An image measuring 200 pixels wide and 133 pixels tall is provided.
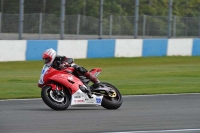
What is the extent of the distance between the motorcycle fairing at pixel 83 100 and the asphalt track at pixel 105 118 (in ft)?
0.46

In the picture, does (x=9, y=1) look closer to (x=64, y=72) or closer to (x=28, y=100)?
(x=28, y=100)

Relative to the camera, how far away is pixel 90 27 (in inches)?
915

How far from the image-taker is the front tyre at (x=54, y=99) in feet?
31.9

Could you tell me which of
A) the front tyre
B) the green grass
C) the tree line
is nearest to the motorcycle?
the front tyre

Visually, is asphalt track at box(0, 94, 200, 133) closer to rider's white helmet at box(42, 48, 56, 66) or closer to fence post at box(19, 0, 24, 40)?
rider's white helmet at box(42, 48, 56, 66)

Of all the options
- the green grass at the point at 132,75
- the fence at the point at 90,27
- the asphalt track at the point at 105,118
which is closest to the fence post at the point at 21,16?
the fence at the point at 90,27

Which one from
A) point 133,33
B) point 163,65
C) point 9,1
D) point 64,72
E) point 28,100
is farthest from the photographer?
point 133,33

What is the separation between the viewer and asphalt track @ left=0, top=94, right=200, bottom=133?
798cm

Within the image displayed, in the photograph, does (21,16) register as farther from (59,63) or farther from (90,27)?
(59,63)

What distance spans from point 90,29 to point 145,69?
356 centimetres

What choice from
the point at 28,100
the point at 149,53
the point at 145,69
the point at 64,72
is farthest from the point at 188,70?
the point at 64,72

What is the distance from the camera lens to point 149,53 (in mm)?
24734

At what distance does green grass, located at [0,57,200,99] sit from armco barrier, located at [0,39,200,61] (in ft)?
0.97

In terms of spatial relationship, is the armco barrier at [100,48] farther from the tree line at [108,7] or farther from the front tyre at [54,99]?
the front tyre at [54,99]
